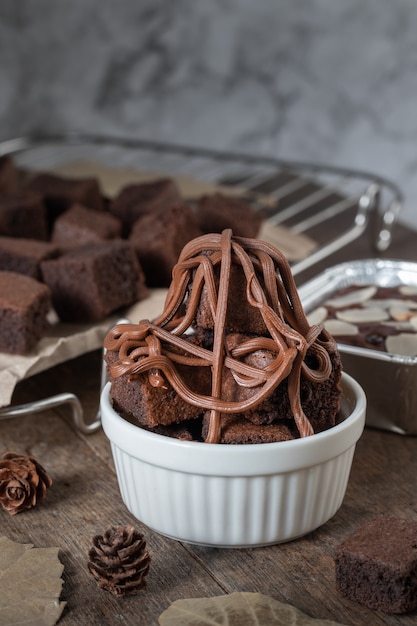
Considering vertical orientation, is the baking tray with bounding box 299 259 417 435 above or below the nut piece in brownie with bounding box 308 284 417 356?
below

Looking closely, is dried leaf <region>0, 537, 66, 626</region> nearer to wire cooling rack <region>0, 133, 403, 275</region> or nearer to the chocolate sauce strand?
the chocolate sauce strand

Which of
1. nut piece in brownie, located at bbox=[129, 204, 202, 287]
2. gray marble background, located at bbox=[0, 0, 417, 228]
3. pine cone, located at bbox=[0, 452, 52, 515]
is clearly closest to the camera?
pine cone, located at bbox=[0, 452, 52, 515]

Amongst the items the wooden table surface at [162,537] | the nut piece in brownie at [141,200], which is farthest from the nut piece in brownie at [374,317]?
the nut piece in brownie at [141,200]

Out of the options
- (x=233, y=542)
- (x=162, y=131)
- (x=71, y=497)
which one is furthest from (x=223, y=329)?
(x=162, y=131)

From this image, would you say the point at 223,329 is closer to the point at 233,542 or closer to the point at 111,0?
the point at 233,542

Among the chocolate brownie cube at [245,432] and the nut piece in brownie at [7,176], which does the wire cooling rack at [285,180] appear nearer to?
the nut piece in brownie at [7,176]

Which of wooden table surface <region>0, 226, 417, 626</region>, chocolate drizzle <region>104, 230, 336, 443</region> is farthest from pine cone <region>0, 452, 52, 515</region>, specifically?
chocolate drizzle <region>104, 230, 336, 443</region>

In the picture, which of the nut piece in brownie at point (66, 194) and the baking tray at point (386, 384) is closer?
the baking tray at point (386, 384)
